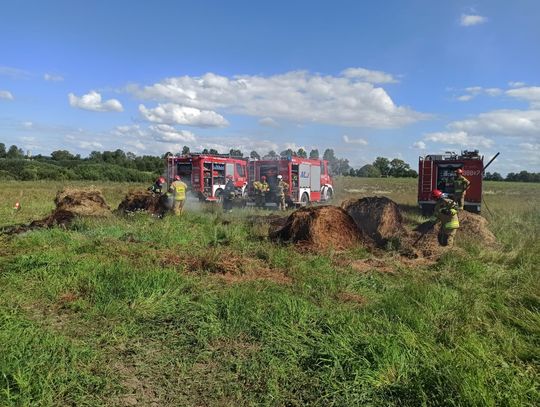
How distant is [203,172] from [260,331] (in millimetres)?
16038

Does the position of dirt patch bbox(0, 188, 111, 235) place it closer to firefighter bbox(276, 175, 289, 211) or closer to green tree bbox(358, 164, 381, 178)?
firefighter bbox(276, 175, 289, 211)

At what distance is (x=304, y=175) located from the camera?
23844 millimetres

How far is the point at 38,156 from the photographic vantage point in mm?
84062

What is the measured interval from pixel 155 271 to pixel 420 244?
6.26 m

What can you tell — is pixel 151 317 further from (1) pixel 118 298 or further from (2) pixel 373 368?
(2) pixel 373 368

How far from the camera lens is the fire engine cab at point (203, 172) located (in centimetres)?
2039

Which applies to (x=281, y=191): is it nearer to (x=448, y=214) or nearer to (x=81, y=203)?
(x=81, y=203)

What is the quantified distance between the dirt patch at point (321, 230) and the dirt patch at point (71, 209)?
6.00 metres

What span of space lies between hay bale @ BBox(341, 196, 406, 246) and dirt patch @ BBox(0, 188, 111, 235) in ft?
25.0

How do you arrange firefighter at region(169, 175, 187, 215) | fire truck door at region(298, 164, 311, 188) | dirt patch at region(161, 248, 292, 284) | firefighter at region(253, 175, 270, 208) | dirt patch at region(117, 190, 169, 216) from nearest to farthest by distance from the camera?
dirt patch at region(161, 248, 292, 284)
firefighter at region(169, 175, 187, 215)
dirt patch at region(117, 190, 169, 216)
firefighter at region(253, 175, 270, 208)
fire truck door at region(298, 164, 311, 188)

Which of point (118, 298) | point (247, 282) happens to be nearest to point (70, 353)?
point (118, 298)

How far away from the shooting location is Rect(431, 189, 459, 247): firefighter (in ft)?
34.8

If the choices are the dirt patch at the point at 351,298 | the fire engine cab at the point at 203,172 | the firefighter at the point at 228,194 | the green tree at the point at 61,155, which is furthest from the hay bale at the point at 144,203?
the green tree at the point at 61,155

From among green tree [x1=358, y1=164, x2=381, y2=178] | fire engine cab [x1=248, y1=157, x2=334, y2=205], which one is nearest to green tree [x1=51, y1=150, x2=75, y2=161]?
green tree [x1=358, y1=164, x2=381, y2=178]
